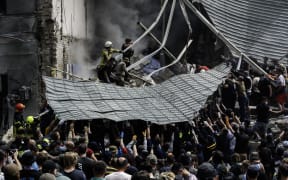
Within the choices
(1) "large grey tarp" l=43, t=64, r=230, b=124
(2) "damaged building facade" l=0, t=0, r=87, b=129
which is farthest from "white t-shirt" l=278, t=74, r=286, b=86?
(2) "damaged building facade" l=0, t=0, r=87, b=129

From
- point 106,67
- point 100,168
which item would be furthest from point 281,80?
point 100,168

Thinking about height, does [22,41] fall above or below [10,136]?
above

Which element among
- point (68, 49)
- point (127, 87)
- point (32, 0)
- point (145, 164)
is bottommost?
point (145, 164)

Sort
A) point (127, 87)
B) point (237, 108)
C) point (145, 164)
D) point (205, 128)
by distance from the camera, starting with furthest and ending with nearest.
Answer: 1. point (237, 108)
2. point (127, 87)
3. point (205, 128)
4. point (145, 164)

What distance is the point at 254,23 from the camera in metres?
22.7

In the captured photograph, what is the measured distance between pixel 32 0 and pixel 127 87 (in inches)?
218

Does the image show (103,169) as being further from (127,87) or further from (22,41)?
(22,41)

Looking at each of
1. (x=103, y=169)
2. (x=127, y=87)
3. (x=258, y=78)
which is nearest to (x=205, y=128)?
(x=127, y=87)

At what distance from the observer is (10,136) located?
18.0 metres

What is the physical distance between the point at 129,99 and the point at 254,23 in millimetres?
7728

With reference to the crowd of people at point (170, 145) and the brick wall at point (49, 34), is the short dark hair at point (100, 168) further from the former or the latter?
the brick wall at point (49, 34)

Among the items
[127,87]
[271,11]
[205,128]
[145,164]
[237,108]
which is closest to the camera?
[145,164]

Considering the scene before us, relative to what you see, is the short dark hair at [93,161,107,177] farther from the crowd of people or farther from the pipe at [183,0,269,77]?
the pipe at [183,0,269,77]

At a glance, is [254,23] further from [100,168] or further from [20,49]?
[100,168]
